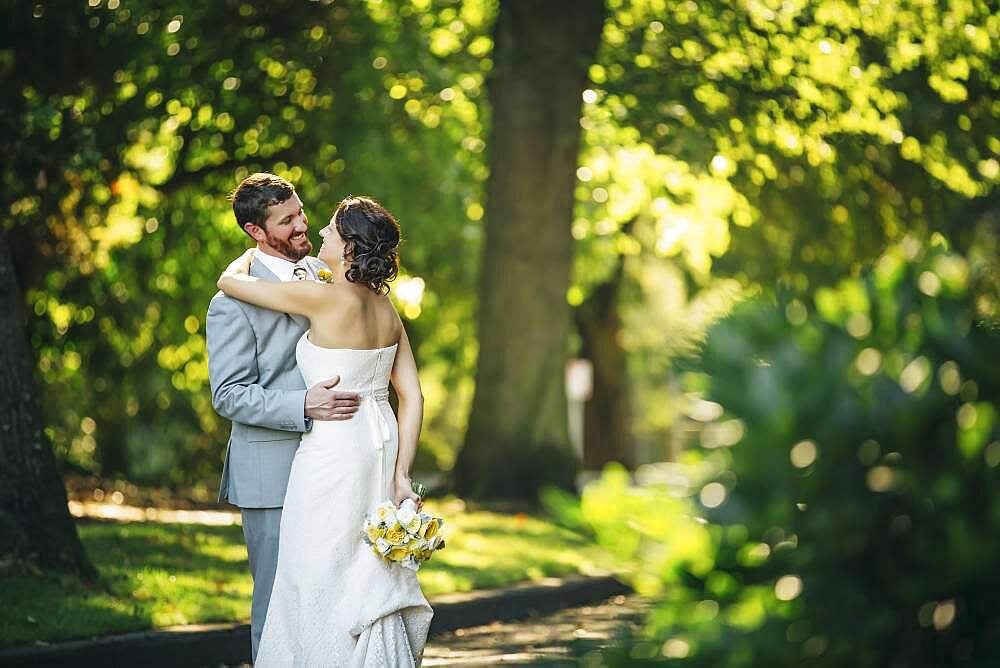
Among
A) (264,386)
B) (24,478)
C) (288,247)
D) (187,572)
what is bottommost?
(187,572)

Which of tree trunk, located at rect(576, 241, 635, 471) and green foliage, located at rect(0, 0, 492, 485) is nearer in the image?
green foliage, located at rect(0, 0, 492, 485)

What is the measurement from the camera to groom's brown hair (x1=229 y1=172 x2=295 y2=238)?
254 inches

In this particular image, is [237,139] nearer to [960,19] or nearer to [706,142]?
[706,142]

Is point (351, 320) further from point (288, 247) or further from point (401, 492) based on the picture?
point (401, 492)

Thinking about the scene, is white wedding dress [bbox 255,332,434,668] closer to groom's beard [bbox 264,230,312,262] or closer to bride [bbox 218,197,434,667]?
bride [bbox 218,197,434,667]

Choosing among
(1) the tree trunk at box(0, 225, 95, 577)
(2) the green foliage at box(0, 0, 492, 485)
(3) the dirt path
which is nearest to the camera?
(3) the dirt path

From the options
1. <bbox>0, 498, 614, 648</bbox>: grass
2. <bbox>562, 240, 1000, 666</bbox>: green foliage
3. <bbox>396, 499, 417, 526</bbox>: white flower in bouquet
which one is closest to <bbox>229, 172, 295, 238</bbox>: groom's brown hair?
<bbox>396, 499, 417, 526</bbox>: white flower in bouquet

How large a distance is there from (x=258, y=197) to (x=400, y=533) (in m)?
1.61

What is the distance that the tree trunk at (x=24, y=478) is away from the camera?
8.99 meters

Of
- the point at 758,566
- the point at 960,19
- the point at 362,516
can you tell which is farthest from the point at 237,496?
the point at 960,19

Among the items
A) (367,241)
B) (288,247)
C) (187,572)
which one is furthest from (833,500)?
(187,572)

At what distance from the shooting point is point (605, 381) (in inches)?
1120

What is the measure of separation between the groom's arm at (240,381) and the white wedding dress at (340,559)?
0.15 meters

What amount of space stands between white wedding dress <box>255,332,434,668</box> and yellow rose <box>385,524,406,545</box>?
149 millimetres
